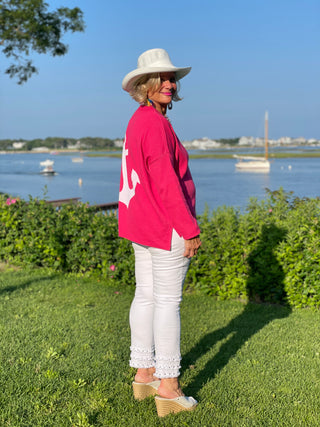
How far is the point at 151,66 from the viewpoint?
9.12ft

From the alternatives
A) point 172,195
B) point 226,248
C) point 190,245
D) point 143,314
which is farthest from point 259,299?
point 172,195

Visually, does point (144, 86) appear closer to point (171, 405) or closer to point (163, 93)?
point (163, 93)

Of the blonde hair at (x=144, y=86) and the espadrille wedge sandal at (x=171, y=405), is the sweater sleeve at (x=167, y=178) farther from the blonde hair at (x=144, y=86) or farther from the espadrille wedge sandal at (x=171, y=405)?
the espadrille wedge sandal at (x=171, y=405)

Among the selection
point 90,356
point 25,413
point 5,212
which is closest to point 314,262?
point 90,356

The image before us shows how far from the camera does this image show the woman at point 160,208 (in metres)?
2.67

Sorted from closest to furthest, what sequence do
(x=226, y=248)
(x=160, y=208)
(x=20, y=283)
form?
(x=160, y=208)
(x=226, y=248)
(x=20, y=283)

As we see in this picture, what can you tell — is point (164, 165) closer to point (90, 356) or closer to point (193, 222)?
point (193, 222)

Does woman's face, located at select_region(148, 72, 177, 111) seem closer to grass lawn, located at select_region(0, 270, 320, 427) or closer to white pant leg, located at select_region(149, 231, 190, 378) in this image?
white pant leg, located at select_region(149, 231, 190, 378)

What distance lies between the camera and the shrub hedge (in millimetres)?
5449

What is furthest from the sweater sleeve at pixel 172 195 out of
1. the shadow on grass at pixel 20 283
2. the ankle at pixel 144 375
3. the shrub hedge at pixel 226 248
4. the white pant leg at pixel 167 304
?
the shadow on grass at pixel 20 283

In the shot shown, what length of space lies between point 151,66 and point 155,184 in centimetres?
70

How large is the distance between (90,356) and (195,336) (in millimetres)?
1126

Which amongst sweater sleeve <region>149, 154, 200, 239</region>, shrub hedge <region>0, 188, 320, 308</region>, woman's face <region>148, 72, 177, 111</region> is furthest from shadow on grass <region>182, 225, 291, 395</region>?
woman's face <region>148, 72, 177, 111</region>

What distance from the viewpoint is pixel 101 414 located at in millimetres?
2877
